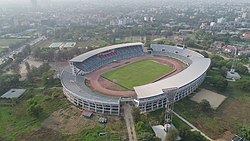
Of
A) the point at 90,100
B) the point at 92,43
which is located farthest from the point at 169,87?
the point at 92,43

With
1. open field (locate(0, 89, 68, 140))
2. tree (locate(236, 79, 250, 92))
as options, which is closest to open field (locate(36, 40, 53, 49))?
open field (locate(0, 89, 68, 140))

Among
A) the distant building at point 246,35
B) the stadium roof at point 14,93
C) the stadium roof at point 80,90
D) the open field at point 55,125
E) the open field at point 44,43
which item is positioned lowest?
the open field at point 55,125

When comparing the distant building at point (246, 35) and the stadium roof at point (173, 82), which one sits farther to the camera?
the distant building at point (246, 35)

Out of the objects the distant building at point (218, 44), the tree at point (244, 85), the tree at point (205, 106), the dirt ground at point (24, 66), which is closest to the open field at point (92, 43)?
the dirt ground at point (24, 66)

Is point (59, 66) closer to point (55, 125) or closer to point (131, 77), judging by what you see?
point (131, 77)

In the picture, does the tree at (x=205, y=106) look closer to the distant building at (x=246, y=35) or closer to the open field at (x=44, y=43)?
the distant building at (x=246, y=35)

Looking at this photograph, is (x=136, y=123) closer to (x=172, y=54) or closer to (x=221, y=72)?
(x=221, y=72)
